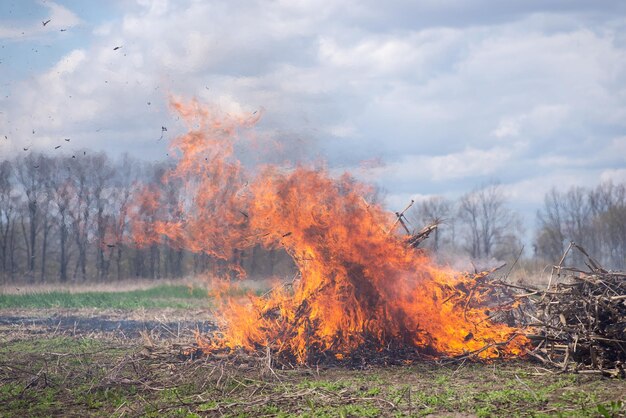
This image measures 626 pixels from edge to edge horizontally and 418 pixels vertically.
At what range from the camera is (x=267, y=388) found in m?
9.07

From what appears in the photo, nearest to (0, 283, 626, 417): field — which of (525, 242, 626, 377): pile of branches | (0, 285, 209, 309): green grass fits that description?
(525, 242, 626, 377): pile of branches

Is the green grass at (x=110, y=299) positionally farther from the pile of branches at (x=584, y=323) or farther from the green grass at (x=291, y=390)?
the pile of branches at (x=584, y=323)

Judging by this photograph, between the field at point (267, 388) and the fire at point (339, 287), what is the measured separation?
0.71 metres

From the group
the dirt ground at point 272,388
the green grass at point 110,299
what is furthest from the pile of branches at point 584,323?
the green grass at point 110,299

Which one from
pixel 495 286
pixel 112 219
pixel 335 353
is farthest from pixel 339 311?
pixel 112 219

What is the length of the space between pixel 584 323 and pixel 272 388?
525 centimetres

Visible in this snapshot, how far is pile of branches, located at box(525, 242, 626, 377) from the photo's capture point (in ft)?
31.0

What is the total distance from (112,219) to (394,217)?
30.0 meters

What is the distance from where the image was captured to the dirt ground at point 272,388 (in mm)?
7617

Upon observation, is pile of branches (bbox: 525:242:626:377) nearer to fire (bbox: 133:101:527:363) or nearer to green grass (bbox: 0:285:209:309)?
fire (bbox: 133:101:527:363)

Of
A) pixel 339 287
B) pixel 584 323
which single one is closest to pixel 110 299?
pixel 339 287

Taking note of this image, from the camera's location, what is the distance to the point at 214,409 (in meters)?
7.87

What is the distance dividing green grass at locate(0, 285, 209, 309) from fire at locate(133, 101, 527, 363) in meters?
13.7

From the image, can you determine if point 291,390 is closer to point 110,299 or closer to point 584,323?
A: point 584,323
